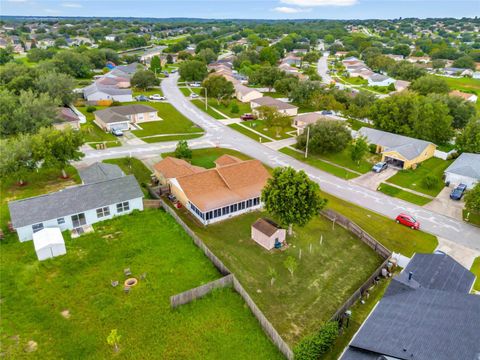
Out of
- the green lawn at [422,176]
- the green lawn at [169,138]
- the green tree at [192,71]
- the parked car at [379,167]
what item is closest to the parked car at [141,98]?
the green tree at [192,71]

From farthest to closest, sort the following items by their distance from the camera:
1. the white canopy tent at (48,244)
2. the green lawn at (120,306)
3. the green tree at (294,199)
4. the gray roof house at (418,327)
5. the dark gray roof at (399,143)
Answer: the dark gray roof at (399,143), the green tree at (294,199), the white canopy tent at (48,244), the green lawn at (120,306), the gray roof house at (418,327)

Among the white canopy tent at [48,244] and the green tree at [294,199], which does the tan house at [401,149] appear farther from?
the white canopy tent at [48,244]

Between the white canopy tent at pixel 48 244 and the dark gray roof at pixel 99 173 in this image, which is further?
the dark gray roof at pixel 99 173

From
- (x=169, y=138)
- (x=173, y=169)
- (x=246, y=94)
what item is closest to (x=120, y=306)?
(x=173, y=169)

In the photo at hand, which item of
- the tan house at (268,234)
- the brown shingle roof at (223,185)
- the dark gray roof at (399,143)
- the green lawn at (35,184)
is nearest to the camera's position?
the tan house at (268,234)

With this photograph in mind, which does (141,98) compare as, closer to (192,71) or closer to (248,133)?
(192,71)

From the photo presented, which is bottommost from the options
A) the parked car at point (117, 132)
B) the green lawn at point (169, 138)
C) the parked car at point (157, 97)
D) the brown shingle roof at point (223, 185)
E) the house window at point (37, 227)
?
the green lawn at point (169, 138)

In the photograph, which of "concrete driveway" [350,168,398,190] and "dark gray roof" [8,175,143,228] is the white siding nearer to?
"dark gray roof" [8,175,143,228]
